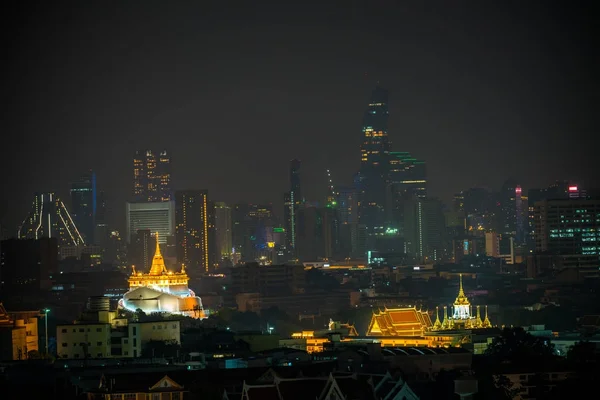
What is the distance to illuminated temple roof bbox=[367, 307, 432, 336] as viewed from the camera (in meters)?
129

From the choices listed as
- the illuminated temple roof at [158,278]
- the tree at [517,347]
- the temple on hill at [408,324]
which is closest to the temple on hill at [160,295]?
the illuminated temple roof at [158,278]

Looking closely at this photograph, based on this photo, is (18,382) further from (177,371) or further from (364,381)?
(364,381)

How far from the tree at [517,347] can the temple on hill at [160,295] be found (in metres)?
32.9

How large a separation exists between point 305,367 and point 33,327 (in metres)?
40.2

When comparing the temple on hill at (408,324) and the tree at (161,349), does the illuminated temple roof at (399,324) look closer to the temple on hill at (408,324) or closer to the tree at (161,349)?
the temple on hill at (408,324)

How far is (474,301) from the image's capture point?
Answer: 18838 cm

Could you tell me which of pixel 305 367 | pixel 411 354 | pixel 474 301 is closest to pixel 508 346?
pixel 411 354

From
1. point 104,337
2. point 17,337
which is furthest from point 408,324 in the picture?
point 104,337

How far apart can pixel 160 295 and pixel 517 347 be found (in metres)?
45.1

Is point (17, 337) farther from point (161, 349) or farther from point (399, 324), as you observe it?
point (399, 324)

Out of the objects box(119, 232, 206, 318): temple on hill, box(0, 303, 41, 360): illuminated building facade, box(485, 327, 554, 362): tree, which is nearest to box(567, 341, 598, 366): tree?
box(485, 327, 554, 362): tree

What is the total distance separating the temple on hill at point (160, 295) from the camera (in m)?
138

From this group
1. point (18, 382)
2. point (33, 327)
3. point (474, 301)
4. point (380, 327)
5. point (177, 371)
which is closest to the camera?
point (177, 371)

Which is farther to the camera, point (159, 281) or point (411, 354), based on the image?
point (159, 281)
